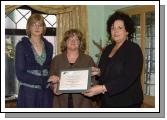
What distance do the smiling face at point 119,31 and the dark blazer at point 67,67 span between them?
11.1 inches

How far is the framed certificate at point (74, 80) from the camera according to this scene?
1.84 meters

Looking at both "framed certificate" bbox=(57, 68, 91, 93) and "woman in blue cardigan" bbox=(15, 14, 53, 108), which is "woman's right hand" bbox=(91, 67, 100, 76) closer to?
"framed certificate" bbox=(57, 68, 91, 93)

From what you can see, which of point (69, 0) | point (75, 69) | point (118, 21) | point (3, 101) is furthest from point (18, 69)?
point (118, 21)

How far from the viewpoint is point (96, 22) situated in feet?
9.38

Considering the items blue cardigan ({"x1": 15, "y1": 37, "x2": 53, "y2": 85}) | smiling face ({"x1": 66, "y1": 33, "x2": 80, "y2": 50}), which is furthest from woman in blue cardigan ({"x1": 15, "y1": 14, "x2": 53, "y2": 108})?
smiling face ({"x1": 66, "y1": 33, "x2": 80, "y2": 50})

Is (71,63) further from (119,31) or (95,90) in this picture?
(119,31)

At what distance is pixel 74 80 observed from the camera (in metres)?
1.86

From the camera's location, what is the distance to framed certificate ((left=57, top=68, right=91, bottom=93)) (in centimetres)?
184

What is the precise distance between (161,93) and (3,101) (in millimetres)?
1054

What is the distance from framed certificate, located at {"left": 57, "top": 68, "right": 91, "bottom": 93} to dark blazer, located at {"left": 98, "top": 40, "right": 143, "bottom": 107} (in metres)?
0.14

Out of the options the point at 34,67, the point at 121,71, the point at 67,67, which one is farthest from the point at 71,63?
the point at 121,71

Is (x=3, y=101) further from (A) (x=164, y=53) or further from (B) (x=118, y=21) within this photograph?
(A) (x=164, y=53)

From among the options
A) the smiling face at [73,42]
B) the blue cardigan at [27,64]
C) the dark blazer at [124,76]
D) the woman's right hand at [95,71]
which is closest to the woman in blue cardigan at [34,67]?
the blue cardigan at [27,64]

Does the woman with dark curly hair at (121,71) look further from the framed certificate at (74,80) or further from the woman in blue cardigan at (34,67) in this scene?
the woman in blue cardigan at (34,67)
